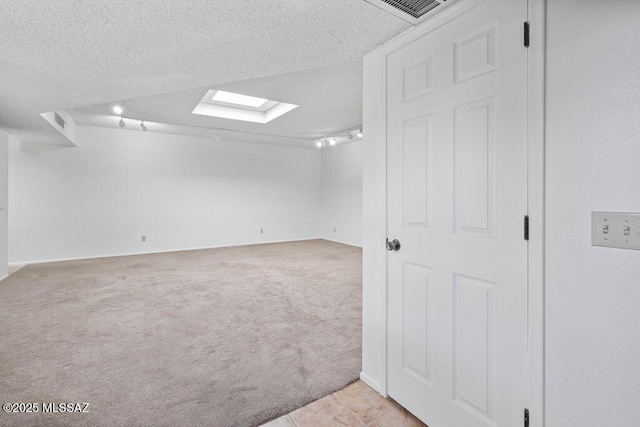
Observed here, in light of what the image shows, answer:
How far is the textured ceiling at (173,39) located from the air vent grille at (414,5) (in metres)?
0.08

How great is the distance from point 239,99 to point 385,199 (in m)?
4.29

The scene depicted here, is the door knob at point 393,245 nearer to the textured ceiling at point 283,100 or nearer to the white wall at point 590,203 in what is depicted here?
the white wall at point 590,203

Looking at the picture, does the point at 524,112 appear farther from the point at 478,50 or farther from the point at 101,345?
the point at 101,345

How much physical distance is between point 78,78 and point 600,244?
3442mm

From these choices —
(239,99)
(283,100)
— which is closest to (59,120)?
(239,99)

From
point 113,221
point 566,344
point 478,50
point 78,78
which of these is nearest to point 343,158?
point 113,221

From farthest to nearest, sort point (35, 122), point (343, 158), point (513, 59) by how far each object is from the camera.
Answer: point (343, 158)
point (35, 122)
point (513, 59)

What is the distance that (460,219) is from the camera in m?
1.43

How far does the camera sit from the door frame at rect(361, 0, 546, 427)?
115 centimetres

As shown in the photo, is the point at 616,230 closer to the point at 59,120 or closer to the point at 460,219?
the point at 460,219

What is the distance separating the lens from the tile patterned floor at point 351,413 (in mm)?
1631

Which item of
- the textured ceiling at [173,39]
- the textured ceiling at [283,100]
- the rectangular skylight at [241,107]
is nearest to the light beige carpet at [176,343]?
the textured ceiling at [173,39]

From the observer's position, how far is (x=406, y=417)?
5.50 ft

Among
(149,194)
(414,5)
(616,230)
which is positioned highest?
(414,5)
